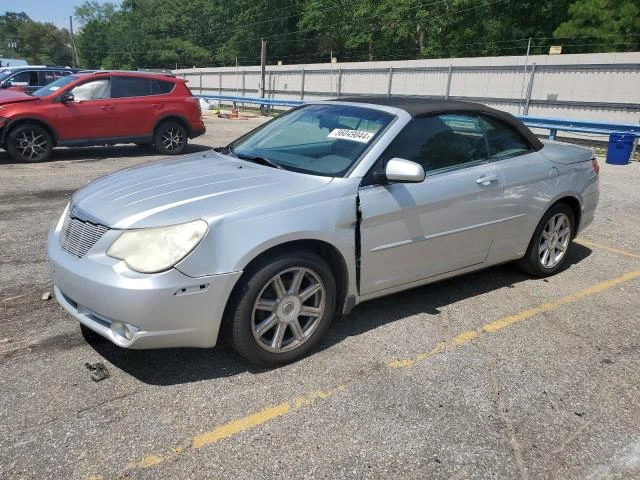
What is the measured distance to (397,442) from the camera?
2666 mm

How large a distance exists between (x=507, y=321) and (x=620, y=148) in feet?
34.1

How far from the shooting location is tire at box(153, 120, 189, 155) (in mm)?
11422

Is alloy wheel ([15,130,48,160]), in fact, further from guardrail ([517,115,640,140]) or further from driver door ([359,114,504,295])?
guardrail ([517,115,640,140])

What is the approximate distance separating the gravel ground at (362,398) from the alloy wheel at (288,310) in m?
0.18

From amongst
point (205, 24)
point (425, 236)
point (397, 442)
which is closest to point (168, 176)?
point (425, 236)

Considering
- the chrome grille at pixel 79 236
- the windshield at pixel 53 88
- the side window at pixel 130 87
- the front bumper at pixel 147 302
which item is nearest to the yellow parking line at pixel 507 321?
the front bumper at pixel 147 302

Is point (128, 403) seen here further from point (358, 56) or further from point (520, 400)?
point (358, 56)

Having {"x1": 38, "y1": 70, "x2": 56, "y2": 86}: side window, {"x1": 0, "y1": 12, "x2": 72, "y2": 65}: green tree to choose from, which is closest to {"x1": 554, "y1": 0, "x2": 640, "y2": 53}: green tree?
{"x1": 38, "y1": 70, "x2": 56, "y2": 86}: side window

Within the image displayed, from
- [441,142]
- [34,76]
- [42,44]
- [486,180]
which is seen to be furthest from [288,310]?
[42,44]

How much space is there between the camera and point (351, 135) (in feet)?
12.7

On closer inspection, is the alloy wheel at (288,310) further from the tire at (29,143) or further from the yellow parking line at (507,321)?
the tire at (29,143)

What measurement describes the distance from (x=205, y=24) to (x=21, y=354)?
80438 mm

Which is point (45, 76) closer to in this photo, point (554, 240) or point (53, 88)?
point (53, 88)

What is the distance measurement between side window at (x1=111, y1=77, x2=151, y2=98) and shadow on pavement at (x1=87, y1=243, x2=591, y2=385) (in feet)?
27.8
